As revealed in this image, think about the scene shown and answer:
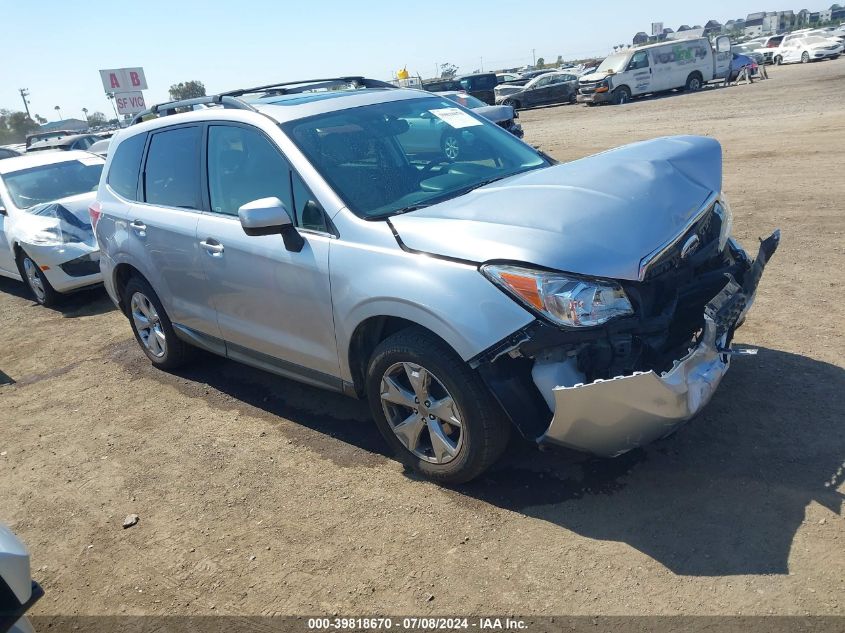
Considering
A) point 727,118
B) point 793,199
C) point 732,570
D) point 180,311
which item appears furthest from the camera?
point 727,118

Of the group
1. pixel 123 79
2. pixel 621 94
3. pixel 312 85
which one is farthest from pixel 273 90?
pixel 123 79

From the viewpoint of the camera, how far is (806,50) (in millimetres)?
37438

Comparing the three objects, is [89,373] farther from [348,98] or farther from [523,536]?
[523,536]

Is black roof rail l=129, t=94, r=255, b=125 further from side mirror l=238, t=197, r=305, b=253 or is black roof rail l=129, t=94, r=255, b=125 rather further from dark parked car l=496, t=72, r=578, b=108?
dark parked car l=496, t=72, r=578, b=108

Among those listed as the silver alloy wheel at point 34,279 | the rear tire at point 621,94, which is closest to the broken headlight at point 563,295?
the silver alloy wheel at point 34,279

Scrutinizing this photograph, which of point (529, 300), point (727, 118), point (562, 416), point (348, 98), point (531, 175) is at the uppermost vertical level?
point (348, 98)

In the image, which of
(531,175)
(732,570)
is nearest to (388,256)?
(531,175)

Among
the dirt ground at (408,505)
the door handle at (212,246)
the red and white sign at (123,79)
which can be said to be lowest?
the dirt ground at (408,505)

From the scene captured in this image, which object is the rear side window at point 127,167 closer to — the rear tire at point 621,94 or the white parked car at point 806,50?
the rear tire at point 621,94

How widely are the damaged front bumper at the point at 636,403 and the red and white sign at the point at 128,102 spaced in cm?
4195

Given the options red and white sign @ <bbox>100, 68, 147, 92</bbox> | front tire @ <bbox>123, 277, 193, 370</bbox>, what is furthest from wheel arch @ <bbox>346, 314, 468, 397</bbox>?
red and white sign @ <bbox>100, 68, 147, 92</bbox>

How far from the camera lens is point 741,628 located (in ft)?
8.07

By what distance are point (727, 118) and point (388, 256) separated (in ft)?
54.8

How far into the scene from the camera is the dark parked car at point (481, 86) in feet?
105
